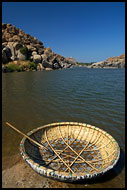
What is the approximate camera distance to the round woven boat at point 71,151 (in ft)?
13.8

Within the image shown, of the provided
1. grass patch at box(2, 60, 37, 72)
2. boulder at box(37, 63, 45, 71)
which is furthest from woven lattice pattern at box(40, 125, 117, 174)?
boulder at box(37, 63, 45, 71)

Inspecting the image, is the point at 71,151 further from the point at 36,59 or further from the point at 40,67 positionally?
the point at 36,59

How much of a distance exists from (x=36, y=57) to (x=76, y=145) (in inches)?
2410

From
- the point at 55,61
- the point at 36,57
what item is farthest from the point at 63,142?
the point at 55,61

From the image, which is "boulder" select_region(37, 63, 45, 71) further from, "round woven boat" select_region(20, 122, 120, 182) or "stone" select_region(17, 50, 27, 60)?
"round woven boat" select_region(20, 122, 120, 182)

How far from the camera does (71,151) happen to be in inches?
229

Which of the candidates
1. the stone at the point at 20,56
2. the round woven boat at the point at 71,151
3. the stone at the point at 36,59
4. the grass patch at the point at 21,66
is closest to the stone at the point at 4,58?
the grass patch at the point at 21,66

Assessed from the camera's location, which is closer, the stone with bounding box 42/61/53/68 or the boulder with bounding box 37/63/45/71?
the boulder with bounding box 37/63/45/71

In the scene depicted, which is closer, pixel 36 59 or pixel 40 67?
pixel 40 67

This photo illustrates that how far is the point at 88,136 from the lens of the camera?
6531mm

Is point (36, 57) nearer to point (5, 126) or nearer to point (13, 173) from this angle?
point (5, 126)

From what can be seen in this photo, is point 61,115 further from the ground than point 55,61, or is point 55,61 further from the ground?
point 55,61

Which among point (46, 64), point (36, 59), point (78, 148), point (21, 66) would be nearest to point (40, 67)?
point (46, 64)

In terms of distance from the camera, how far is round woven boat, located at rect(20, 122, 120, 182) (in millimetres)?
4195
